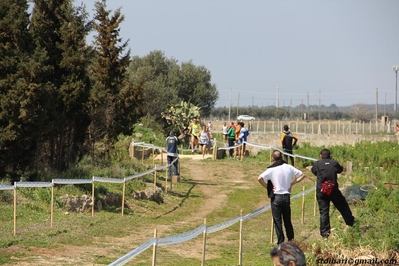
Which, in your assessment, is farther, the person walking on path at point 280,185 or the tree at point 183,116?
the tree at point 183,116

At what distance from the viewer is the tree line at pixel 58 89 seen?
62.7 feet

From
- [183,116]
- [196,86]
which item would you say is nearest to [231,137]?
[183,116]

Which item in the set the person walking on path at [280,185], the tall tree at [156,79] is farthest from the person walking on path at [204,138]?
the person walking on path at [280,185]

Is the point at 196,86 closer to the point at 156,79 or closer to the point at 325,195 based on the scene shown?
the point at 156,79

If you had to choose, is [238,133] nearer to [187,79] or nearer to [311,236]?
[311,236]

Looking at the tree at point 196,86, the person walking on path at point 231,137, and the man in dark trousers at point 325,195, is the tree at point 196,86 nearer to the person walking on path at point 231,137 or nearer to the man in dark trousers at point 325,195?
the person walking on path at point 231,137

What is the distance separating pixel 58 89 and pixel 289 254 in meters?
16.4

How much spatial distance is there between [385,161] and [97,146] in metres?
11.2

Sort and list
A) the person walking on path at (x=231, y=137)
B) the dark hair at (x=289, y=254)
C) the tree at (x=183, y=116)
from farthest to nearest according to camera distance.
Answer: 1. the tree at (x=183, y=116)
2. the person walking on path at (x=231, y=137)
3. the dark hair at (x=289, y=254)

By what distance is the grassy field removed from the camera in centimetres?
1405

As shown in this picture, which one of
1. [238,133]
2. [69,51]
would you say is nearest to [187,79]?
[238,133]

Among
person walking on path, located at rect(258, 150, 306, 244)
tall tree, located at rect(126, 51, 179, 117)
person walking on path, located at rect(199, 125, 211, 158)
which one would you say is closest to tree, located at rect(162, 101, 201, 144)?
tall tree, located at rect(126, 51, 179, 117)

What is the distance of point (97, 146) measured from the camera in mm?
28141

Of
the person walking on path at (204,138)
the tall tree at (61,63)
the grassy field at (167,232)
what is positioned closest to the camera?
the grassy field at (167,232)
